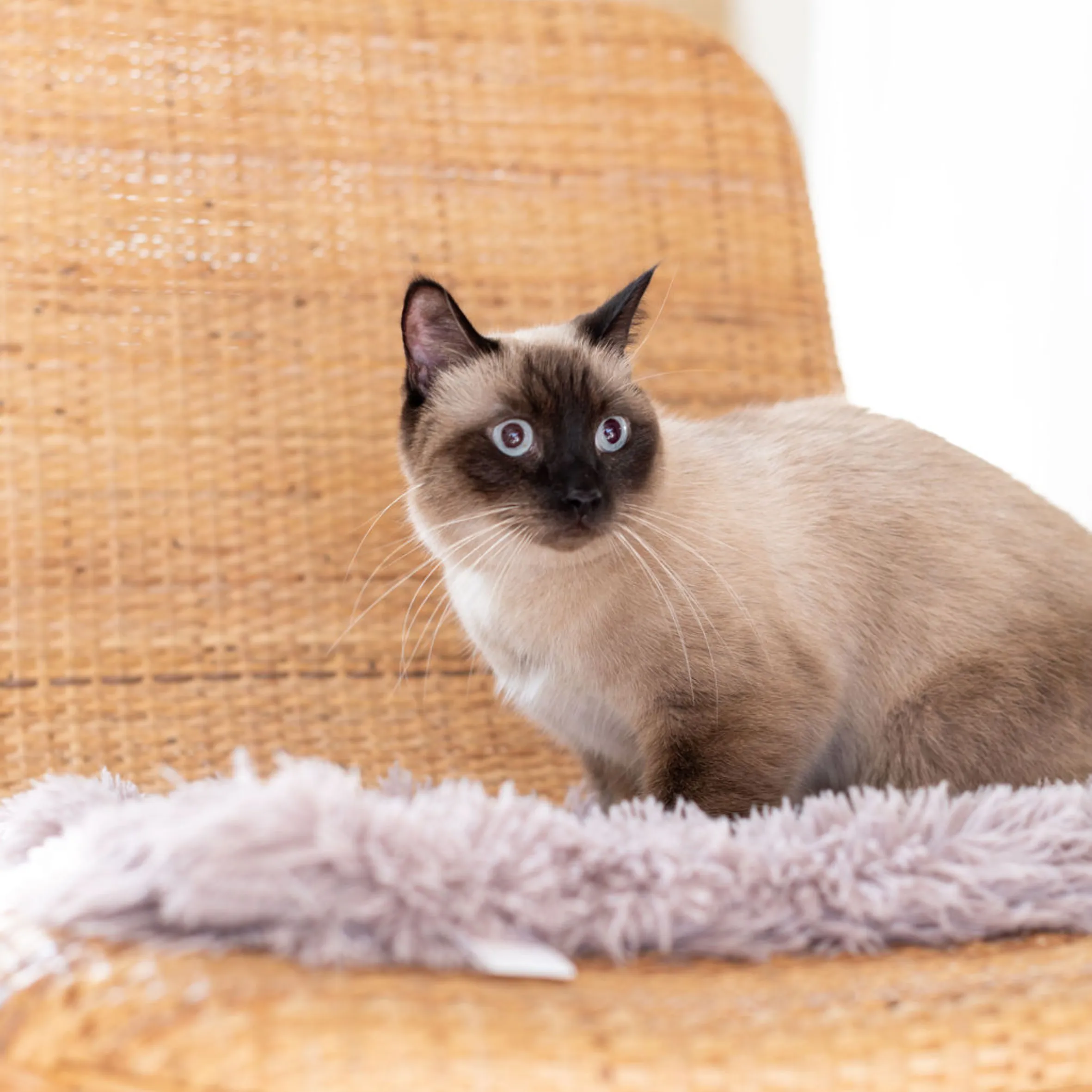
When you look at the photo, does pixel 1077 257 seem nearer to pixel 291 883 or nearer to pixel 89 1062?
pixel 291 883

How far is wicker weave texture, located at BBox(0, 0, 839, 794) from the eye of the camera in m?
1.59

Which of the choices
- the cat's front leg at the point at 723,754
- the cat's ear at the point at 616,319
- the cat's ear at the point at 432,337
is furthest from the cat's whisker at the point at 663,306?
the cat's front leg at the point at 723,754

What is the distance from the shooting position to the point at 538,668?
51.8 inches

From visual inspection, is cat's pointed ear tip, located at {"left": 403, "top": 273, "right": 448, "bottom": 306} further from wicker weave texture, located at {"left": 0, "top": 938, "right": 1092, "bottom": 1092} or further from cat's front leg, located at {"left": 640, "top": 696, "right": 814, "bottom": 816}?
wicker weave texture, located at {"left": 0, "top": 938, "right": 1092, "bottom": 1092}

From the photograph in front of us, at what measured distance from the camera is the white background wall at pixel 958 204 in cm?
189

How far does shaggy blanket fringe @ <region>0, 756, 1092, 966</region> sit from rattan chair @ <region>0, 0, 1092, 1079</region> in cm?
59

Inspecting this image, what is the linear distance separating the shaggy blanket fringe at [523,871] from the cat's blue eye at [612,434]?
0.43 meters

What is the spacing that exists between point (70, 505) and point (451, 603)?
22.6 inches

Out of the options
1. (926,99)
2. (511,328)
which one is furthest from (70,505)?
(926,99)

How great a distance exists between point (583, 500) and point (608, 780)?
1.55 ft

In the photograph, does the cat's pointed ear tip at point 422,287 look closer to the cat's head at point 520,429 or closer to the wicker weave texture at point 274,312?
the cat's head at point 520,429

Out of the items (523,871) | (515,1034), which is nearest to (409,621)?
(523,871)

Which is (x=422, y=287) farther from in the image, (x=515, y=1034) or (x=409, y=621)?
(x=515, y=1034)

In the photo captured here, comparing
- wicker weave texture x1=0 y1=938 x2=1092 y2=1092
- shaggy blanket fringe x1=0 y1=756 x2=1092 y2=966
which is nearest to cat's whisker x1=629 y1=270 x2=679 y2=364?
shaggy blanket fringe x1=0 y1=756 x2=1092 y2=966
